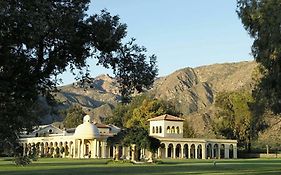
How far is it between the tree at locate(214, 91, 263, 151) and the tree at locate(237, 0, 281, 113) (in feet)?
254

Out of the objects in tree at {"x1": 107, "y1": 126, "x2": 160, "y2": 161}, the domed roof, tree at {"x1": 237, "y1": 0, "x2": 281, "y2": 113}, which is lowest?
tree at {"x1": 107, "y1": 126, "x2": 160, "y2": 161}

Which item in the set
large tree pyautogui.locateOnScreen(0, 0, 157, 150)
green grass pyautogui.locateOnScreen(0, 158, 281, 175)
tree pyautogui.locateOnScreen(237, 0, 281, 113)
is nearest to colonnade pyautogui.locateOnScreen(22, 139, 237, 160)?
green grass pyautogui.locateOnScreen(0, 158, 281, 175)

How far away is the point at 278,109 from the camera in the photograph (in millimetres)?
31391

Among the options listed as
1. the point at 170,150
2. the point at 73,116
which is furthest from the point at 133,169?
the point at 73,116

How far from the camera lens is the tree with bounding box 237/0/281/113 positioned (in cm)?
2739

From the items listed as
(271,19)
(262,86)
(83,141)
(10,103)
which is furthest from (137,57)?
(83,141)

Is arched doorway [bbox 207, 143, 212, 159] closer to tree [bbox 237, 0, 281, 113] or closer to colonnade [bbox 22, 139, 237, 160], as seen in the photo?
colonnade [bbox 22, 139, 237, 160]

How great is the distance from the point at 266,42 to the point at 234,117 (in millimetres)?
84005

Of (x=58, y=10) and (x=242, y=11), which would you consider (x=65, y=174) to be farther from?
(x=58, y=10)

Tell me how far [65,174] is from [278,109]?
14.8 m

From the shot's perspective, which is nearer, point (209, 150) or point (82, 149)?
point (82, 149)

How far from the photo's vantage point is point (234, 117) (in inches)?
4368

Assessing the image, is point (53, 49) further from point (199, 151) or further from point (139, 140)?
point (199, 151)

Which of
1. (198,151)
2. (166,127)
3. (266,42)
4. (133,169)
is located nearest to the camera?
(266,42)
